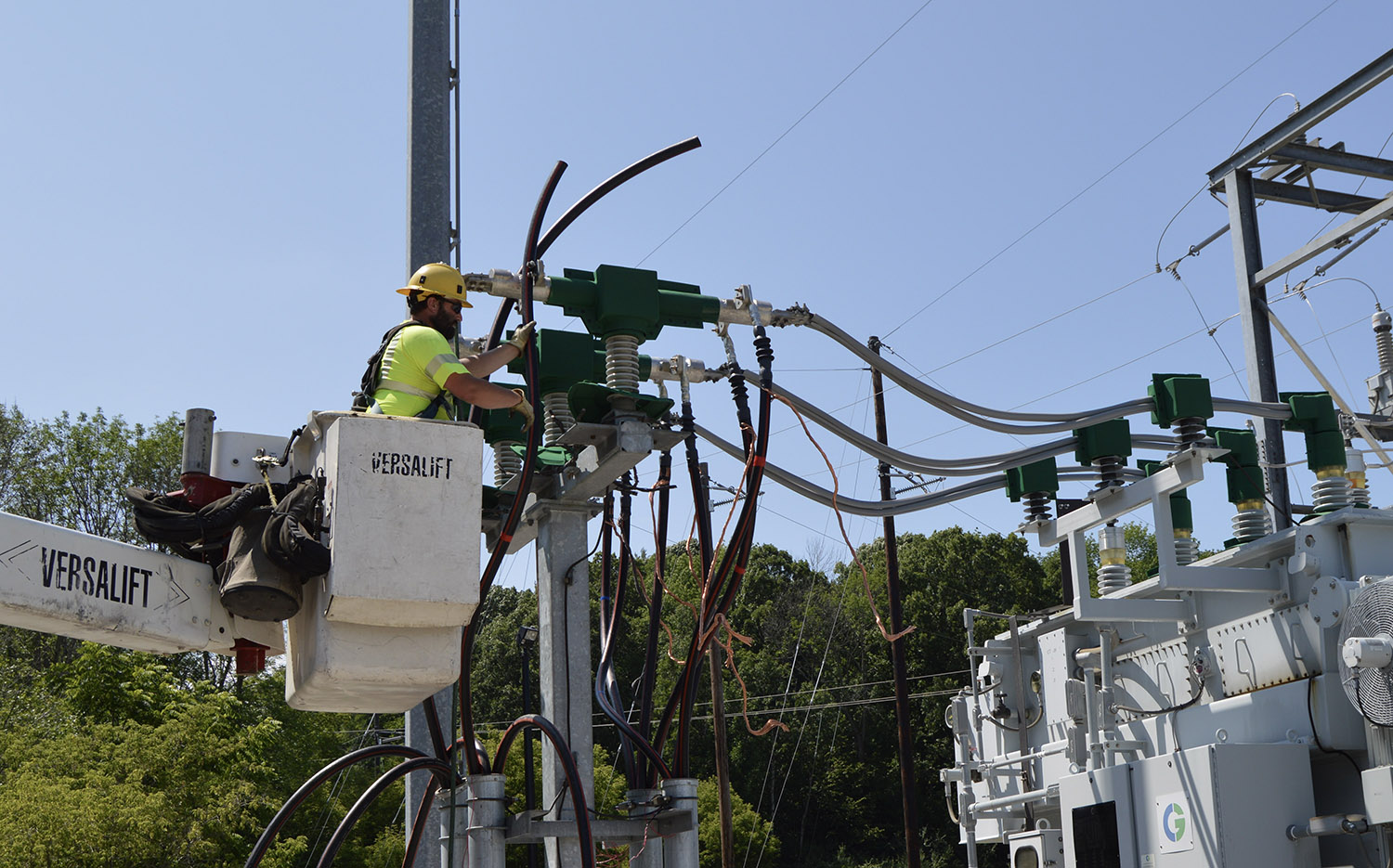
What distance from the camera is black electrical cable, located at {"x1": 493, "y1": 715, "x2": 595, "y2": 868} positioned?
4.58 m

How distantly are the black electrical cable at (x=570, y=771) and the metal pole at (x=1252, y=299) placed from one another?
6638 mm

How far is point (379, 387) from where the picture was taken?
14.4 feet

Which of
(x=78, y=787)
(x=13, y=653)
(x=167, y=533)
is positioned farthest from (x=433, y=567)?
(x=13, y=653)

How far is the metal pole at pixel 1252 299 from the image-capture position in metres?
9.84

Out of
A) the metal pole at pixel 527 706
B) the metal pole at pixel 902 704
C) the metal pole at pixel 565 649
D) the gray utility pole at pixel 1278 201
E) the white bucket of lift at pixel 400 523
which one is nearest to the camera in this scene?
the white bucket of lift at pixel 400 523

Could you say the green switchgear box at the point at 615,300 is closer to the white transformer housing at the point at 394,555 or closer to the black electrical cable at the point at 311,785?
the white transformer housing at the point at 394,555

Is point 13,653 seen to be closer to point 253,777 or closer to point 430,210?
point 253,777

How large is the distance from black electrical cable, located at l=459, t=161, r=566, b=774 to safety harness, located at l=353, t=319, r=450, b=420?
15.2 inches

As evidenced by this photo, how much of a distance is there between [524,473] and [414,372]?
63 cm

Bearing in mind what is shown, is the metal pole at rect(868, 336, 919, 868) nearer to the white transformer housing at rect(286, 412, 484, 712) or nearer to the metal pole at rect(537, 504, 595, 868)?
the metal pole at rect(537, 504, 595, 868)

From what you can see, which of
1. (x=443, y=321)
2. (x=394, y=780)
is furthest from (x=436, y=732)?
(x=443, y=321)

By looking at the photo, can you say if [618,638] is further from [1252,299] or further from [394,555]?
[1252,299]

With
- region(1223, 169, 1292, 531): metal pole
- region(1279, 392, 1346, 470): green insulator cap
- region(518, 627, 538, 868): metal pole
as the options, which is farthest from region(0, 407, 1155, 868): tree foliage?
region(1223, 169, 1292, 531): metal pole

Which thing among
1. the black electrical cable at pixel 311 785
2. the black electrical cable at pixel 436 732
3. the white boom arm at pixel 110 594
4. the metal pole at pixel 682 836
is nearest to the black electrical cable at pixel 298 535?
the white boom arm at pixel 110 594
